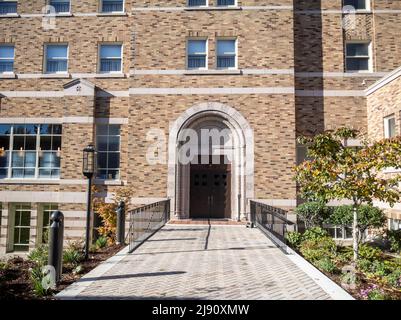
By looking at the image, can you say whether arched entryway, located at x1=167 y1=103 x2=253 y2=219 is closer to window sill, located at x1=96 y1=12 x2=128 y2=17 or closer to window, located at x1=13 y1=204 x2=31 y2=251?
window sill, located at x1=96 y1=12 x2=128 y2=17

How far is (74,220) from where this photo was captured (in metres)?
17.5

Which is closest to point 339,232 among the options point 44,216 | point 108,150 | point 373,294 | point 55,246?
point 373,294

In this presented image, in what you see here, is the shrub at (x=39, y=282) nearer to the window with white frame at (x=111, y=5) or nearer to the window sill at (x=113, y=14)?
the window sill at (x=113, y=14)

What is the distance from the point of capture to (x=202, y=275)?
7.74 meters

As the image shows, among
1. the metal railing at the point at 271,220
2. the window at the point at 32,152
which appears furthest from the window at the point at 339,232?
the window at the point at 32,152

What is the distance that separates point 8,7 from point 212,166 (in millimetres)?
13792

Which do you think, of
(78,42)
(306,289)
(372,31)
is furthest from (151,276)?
(372,31)

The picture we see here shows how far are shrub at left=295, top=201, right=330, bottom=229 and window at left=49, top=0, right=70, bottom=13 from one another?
51.0 ft

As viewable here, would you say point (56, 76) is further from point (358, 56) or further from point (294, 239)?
point (358, 56)

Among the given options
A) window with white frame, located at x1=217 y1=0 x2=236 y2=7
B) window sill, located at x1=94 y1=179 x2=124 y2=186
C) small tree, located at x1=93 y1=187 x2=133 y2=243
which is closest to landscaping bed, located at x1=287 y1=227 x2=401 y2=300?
small tree, located at x1=93 y1=187 x2=133 y2=243

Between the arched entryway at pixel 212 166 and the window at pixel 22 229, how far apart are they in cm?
772

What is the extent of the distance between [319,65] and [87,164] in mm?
12628

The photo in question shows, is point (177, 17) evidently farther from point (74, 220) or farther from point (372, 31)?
point (74, 220)

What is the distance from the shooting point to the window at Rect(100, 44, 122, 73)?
18719 millimetres
